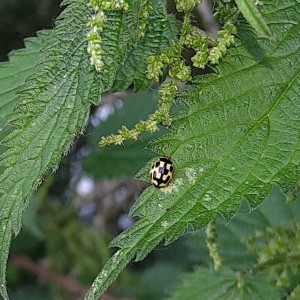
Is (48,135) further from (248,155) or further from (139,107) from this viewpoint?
(139,107)

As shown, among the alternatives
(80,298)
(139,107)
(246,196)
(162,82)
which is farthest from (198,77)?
(80,298)

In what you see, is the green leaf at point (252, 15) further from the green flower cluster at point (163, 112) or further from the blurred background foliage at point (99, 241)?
the blurred background foliage at point (99, 241)

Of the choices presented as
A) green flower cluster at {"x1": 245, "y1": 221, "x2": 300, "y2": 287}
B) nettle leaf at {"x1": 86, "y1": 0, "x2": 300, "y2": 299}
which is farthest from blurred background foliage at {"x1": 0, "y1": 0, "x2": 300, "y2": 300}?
nettle leaf at {"x1": 86, "y1": 0, "x2": 300, "y2": 299}

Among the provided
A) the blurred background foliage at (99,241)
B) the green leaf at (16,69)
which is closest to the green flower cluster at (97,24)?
the green leaf at (16,69)

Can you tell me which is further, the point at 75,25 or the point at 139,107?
the point at 139,107

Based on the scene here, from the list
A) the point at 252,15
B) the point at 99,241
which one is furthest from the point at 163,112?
the point at 99,241

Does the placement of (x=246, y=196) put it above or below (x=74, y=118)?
below
